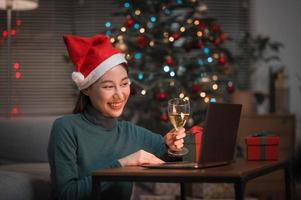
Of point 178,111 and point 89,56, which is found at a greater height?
point 89,56

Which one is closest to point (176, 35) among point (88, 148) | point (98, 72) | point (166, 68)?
point (166, 68)

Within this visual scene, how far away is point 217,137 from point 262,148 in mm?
405

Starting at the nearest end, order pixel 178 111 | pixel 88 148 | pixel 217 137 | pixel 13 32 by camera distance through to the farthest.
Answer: pixel 217 137 → pixel 178 111 → pixel 88 148 → pixel 13 32

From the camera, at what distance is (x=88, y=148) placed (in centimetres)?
235

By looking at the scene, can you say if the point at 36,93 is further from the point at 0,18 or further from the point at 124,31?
the point at 124,31

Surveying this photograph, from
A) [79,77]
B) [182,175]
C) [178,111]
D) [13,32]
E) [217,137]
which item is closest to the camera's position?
[182,175]

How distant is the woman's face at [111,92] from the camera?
238cm

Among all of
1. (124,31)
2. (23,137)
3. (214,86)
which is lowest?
(23,137)

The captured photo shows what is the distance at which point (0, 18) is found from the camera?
6535 mm

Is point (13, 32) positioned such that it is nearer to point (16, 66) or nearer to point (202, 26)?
point (16, 66)

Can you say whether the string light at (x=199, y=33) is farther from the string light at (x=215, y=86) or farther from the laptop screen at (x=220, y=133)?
the laptop screen at (x=220, y=133)

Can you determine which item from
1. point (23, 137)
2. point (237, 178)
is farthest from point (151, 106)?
point (237, 178)

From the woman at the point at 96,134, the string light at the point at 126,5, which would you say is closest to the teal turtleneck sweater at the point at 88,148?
the woman at the point at 96,134

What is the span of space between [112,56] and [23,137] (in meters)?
1.79
